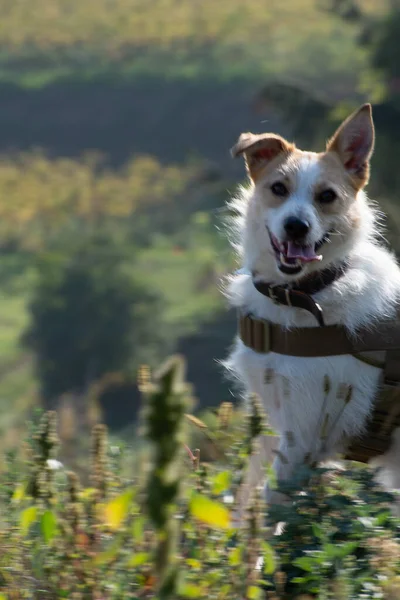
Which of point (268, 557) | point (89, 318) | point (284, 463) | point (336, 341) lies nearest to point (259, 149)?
point (336, 341)

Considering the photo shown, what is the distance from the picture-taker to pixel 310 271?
436 centimetres

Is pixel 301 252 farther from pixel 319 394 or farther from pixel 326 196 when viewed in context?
pixel 319 394

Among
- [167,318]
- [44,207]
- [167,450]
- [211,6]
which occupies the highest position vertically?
[211,6]

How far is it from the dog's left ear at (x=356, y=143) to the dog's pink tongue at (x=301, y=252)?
589 mm

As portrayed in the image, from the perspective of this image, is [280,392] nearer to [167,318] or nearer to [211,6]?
[167,318]

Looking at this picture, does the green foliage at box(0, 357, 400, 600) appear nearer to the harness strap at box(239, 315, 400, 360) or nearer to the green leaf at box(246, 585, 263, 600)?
the green leaf at box(246, 585, 263, 600)

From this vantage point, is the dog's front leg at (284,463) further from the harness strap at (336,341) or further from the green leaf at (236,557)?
the green leaf at (236,557)

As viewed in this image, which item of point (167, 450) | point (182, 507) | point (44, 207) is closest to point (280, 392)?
point (182, 507)

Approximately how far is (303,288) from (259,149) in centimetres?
82

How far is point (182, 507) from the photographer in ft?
10.7

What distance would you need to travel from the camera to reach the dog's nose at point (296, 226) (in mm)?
4332

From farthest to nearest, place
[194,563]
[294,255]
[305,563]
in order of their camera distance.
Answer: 1. [294,255]
2. [305,563]
3. [194,563]

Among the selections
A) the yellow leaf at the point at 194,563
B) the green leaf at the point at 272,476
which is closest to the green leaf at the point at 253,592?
the yellow leaf at the point at 194,563

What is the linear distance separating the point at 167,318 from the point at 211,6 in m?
11.6
